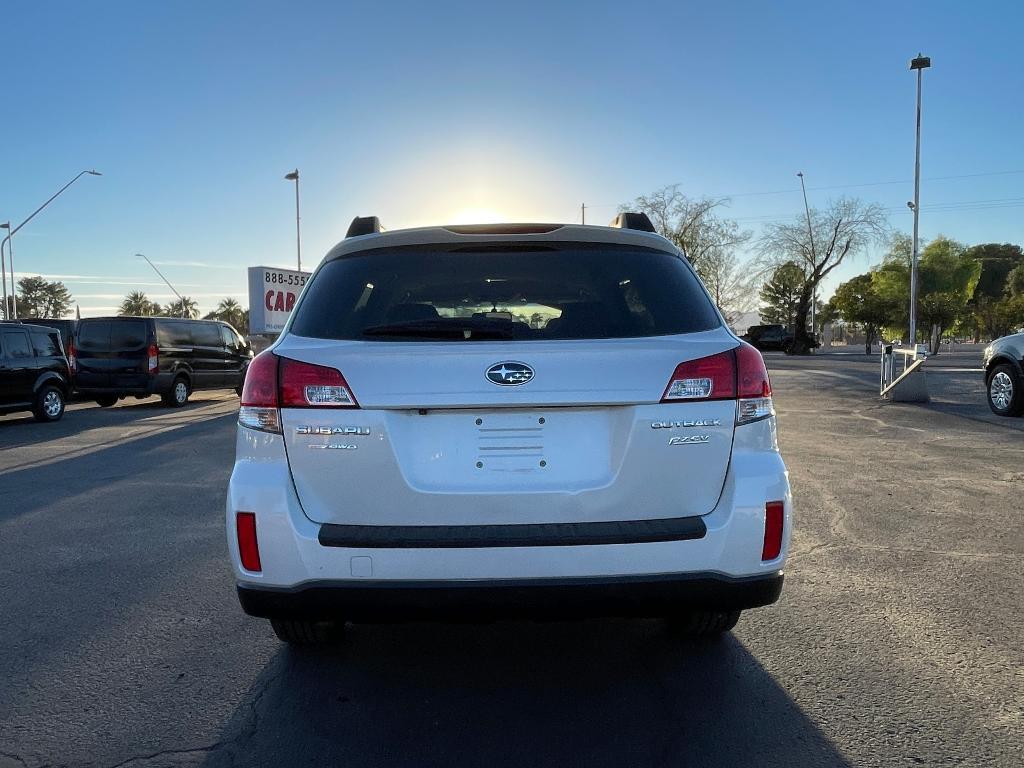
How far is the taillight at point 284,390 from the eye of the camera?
2.73 m

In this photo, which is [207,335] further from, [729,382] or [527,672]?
[729,382]

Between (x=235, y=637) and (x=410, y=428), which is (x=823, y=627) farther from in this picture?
(x=235, y=637)

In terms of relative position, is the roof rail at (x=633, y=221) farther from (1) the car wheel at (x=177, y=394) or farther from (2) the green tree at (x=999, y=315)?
(2) the green tree at (x=999, y=315)

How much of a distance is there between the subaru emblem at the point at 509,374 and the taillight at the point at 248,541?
97 cm

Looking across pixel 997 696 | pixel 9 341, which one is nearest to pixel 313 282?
pixel 997 696

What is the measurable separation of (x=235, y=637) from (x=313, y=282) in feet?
5.75

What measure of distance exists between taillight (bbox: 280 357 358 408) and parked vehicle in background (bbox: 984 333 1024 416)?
41.4 ft

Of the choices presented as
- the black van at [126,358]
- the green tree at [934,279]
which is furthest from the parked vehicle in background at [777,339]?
the black van at [126,358]

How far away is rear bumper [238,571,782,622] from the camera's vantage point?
2.63 metres

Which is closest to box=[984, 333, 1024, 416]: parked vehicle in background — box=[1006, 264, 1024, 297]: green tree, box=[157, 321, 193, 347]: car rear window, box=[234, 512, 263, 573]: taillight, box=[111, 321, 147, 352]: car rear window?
box=[234, 512, 263, 573]: taillight

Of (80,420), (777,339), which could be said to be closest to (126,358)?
(80,420)

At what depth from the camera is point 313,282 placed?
10.5 feet

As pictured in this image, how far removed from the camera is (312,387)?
9.05 feet

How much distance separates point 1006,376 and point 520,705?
40.4 feet
